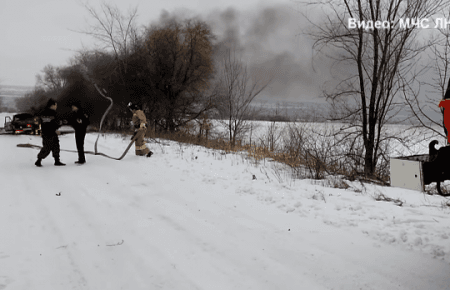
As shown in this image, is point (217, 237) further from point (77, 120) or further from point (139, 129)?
point (139, 129)

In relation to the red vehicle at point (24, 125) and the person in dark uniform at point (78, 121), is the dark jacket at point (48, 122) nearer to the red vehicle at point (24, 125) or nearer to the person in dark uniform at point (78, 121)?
the person in dark uniform at point (78, 121)

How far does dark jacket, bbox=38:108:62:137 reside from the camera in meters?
8.59

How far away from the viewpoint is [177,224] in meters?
4.21

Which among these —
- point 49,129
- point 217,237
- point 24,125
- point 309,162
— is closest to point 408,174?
point 217,237

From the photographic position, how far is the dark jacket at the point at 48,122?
8586mm

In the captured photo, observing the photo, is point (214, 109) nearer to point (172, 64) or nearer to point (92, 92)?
point (172, 64)

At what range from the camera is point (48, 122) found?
869 centimetres

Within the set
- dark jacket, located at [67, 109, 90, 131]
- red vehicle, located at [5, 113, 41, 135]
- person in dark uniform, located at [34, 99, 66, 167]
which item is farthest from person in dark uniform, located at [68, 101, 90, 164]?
red vehicle, located at [5, 113, 41, 135]

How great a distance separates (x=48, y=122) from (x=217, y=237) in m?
7.60

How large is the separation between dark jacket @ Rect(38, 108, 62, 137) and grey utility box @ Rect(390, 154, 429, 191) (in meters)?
9.27

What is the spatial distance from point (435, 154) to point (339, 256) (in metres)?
1.54

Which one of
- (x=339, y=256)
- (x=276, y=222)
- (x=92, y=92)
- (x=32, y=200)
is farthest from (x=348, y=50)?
(x=92, y=92)

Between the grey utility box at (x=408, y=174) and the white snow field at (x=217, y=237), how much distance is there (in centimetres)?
91

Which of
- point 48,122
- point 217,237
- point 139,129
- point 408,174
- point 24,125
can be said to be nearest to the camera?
point 408,174
